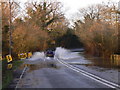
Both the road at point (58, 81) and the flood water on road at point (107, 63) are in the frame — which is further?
A: the flood water on road at point (107, 63)

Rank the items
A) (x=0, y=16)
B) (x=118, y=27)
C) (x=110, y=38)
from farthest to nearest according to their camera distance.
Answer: (x=110, y=38), (x=118, y=27), (x=0, y=16)

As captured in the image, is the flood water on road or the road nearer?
the road

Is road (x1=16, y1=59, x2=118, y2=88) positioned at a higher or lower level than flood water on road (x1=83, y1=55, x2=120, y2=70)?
higher

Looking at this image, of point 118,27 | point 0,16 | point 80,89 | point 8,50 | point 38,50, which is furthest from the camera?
point 38,50

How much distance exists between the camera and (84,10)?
7831 centimetres

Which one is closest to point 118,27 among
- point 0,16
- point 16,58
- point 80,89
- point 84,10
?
point 16,58

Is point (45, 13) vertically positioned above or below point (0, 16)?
above

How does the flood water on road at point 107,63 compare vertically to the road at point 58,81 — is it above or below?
below

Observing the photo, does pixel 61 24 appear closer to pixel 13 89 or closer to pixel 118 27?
pixel 118 27

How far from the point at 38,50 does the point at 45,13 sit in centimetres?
1036

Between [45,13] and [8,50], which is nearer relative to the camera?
[8,50]

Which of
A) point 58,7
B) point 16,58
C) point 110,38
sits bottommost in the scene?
point 16,58

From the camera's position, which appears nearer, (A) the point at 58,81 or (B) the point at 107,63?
(A) the point at 58,81

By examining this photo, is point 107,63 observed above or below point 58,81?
below
